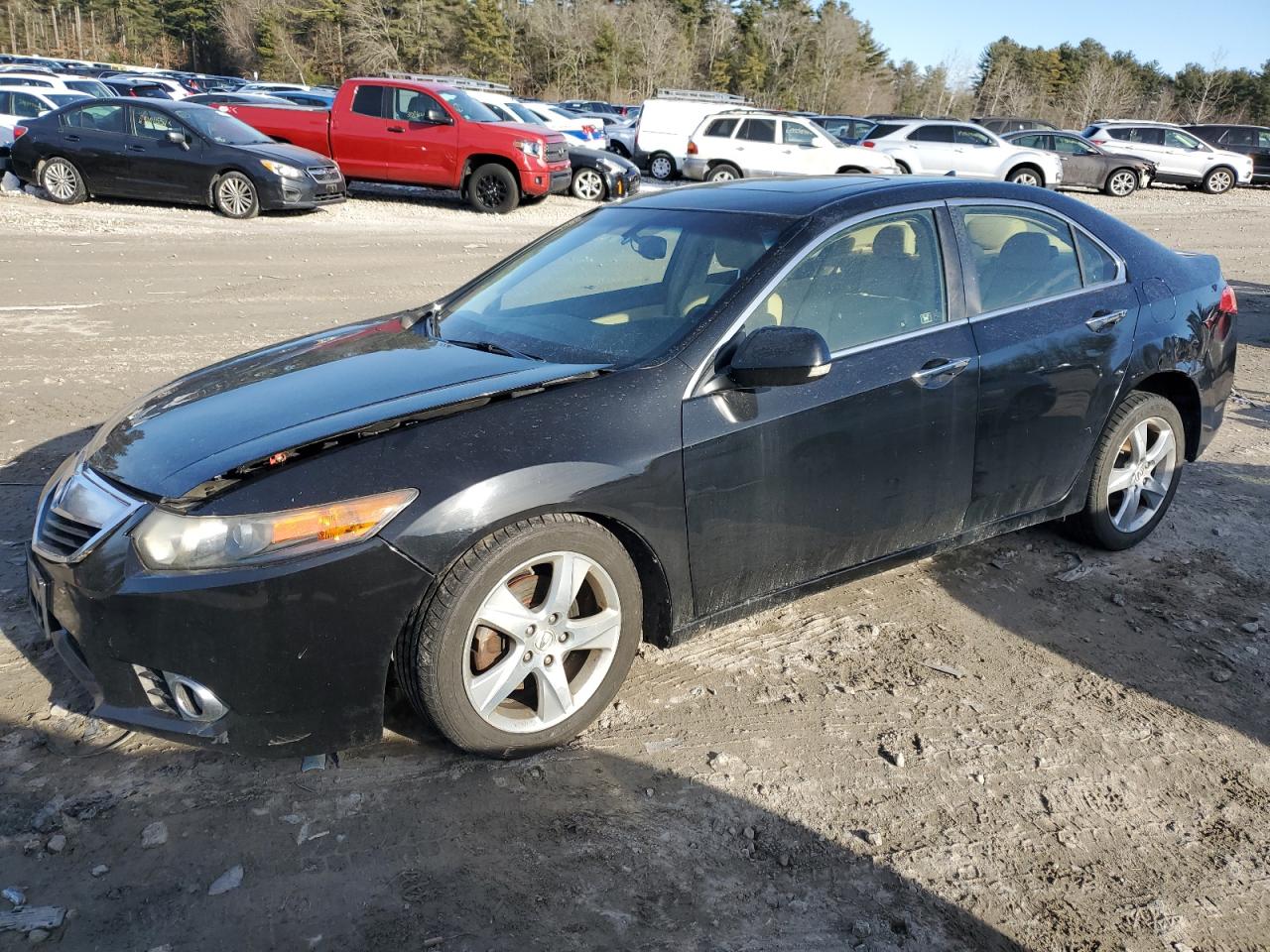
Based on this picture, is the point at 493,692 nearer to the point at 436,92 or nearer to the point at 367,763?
the point at 367,763

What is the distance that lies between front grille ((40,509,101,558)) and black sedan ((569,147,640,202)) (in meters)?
17.1

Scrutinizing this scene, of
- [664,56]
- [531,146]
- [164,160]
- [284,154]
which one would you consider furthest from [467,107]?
[664,56]

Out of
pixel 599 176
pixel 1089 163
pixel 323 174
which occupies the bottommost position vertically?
pixel 599 176

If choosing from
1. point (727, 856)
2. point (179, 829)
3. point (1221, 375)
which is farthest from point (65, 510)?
point (1221, 375)

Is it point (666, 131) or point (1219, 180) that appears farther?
point (1219, 180)

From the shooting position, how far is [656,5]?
71000 millimetres

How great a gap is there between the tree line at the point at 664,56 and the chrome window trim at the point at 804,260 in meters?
60.9

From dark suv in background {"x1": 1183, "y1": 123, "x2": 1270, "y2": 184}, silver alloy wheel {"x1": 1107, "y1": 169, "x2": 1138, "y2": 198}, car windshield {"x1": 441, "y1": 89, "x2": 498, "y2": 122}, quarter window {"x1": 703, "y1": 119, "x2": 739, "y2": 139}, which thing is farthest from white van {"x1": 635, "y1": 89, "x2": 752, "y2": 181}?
dark suv in background {"x1": 1183, "y1": 123, "x2": 1270, "y2": 184}

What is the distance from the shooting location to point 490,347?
3.57 meters

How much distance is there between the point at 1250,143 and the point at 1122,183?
278 inches

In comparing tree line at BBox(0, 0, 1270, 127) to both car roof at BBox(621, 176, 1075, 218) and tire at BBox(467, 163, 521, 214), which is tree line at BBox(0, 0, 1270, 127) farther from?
car roof at BBox(621, 176, 1075, 218)

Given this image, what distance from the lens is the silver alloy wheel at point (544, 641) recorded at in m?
2.88

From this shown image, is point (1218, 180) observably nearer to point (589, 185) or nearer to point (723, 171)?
point (723, 171)

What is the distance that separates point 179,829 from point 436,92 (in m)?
16.3
